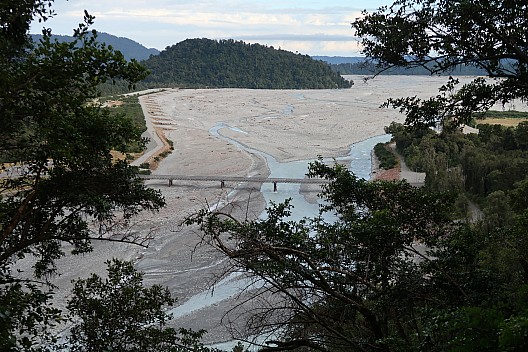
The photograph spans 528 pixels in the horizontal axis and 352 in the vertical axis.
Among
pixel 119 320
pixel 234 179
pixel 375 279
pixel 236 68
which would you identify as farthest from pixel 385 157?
pixel 236 68

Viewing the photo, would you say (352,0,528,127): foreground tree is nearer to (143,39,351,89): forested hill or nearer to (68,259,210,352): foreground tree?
(68,259,210,352): foreground tree

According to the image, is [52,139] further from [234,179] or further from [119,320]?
[234,179]

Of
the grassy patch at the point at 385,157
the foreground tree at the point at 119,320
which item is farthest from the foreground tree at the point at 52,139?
the grassy patch at the point at 385,157

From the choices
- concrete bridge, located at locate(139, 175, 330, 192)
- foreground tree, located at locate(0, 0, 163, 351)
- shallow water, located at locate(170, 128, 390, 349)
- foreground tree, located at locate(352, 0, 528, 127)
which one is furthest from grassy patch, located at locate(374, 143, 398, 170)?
foreground tree, located at locate(0, 0, 163, 351)

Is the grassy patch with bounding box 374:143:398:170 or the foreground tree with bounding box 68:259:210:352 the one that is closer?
the foreground tree with bounding box 68:259:210:352

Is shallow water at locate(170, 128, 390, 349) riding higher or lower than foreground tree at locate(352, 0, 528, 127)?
lower

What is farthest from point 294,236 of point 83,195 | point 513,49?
point 513,49

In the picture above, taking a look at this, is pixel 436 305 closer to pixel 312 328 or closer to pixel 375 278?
pixel 375 278
